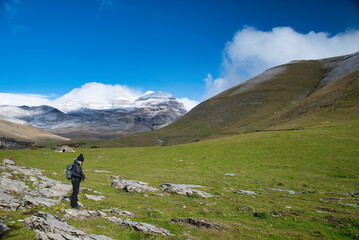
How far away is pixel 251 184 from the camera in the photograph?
2722 centimetres

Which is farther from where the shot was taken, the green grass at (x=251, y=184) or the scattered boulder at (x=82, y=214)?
the green grass at (x=251, y=184)

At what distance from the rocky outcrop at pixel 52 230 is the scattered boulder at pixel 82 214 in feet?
6.65

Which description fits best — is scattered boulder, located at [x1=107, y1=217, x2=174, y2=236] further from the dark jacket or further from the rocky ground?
the dark jacket

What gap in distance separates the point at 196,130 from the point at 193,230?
127586 mm

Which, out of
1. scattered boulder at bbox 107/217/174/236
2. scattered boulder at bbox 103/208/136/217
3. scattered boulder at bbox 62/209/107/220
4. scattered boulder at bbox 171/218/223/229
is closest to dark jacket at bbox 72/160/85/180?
scattered boulder at bbox 62/209/107/220

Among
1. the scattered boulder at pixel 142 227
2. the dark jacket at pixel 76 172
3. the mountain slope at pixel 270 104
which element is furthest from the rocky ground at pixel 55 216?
the mountain slope at pixel 270 104

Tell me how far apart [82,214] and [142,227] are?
3748 millimetres

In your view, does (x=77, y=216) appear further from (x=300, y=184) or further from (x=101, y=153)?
(x=101, y=153)

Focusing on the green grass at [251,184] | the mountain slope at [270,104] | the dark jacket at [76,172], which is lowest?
the green grass at [251,184]

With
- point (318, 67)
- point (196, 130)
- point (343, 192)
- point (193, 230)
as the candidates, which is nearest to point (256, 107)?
point (196, 130)

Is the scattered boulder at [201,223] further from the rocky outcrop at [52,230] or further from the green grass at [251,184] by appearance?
the rocky outcrop at [52,230]

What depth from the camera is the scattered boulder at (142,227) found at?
11257mm

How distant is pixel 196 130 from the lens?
139m

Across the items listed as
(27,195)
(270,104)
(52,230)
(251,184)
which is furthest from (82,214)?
(270,104)
